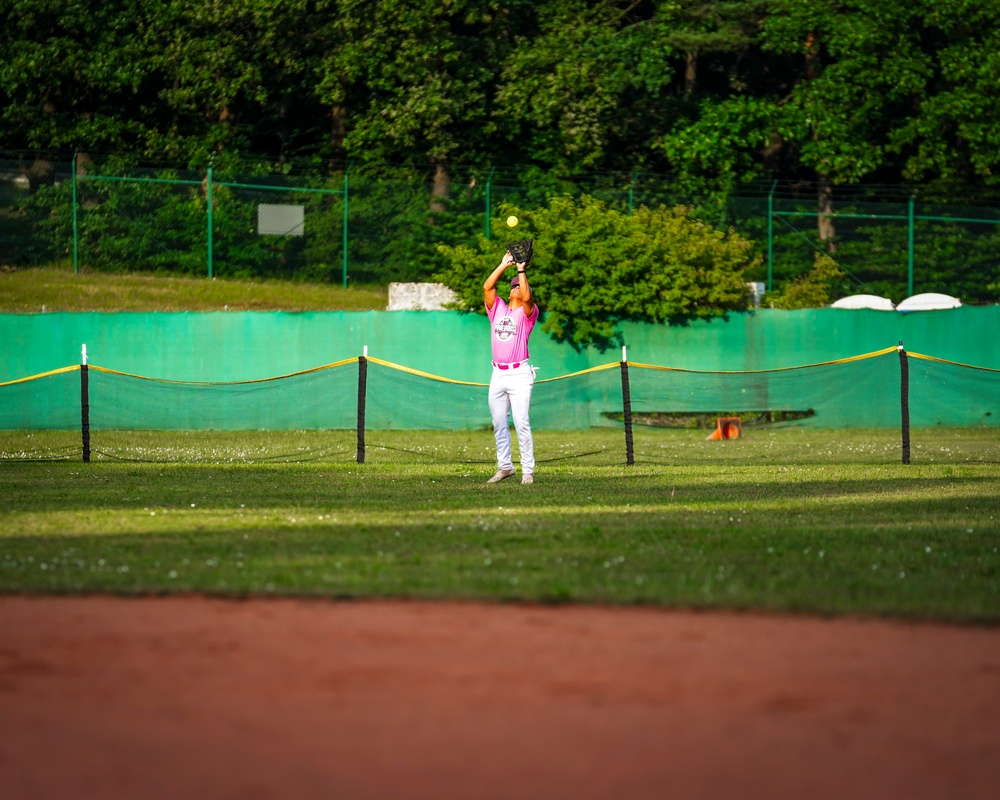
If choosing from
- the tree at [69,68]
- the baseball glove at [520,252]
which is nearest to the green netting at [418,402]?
the baseball glove at [520,252]

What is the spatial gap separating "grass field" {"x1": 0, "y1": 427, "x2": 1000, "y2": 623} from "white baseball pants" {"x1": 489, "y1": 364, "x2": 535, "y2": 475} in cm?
43

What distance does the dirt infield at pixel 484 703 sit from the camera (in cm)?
455

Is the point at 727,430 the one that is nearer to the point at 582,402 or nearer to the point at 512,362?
the point at 582,402

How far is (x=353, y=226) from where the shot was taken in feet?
99.5

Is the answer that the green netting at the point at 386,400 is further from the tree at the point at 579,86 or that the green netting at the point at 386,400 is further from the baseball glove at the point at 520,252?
the tree at the point at 579,86

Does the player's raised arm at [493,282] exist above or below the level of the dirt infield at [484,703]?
above

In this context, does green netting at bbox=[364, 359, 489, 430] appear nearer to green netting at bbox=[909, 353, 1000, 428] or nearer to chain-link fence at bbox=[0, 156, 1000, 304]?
chain-link fence at bbox=[0, 156, 1000, 304]

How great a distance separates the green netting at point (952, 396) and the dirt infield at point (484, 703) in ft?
64.1

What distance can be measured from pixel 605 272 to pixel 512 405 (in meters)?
13.1

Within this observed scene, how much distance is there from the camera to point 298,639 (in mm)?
6535

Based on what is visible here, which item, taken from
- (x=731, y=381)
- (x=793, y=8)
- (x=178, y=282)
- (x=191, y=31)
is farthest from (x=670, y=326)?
(x=191, y=31)

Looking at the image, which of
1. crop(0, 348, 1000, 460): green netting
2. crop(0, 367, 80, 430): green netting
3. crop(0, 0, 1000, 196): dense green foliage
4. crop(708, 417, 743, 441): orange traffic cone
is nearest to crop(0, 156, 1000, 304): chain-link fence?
crop(0, 0, 1000, 196): dense green foliage

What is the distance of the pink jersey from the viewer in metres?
14.2

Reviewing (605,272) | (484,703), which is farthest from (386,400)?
(484,703)
